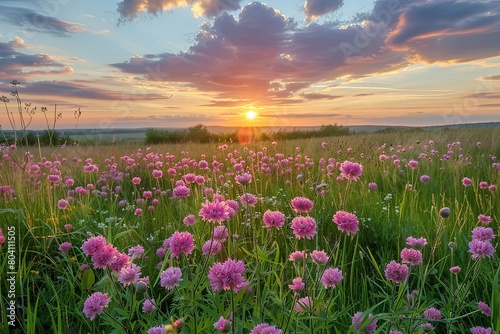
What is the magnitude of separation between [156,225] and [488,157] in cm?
664

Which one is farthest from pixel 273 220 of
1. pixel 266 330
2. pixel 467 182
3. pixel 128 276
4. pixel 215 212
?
pixel 467 182

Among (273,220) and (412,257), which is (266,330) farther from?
(412,257)

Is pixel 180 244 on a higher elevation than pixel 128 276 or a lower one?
higher

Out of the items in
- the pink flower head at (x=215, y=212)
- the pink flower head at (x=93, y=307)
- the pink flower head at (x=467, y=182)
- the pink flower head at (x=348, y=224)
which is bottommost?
the pink flower head at (x=93, y=307)

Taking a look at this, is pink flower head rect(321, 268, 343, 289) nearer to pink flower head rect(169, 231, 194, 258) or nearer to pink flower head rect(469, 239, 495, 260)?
pink flower head rect(169, 231, 194, 258)

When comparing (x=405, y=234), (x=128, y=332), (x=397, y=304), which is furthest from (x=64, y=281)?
(x=405, y=234)

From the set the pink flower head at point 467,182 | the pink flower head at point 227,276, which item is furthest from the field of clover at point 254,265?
the pink flower head at point 467,182

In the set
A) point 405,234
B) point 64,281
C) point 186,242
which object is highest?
point 186,242

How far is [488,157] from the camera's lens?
24.7ft

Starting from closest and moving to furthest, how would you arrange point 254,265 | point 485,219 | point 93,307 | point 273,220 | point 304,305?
point 304,305 < point 93,307 < point 273,220 < point 254,265 < point 485,219

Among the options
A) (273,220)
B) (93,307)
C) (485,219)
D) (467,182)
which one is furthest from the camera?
(467,182)

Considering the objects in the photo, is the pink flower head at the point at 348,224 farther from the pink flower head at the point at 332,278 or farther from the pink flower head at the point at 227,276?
the pink flower head at the point at 227,276

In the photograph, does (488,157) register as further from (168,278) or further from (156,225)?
(168,278)

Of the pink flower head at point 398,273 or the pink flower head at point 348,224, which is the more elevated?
the pink flower head at point 348,224
